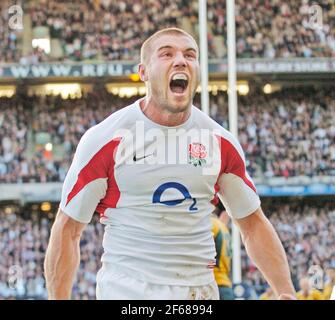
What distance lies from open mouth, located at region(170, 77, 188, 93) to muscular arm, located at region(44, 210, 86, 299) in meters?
0.63

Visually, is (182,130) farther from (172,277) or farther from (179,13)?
(179,13)

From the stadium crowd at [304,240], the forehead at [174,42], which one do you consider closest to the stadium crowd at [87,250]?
the stadium crowd at [304,240]

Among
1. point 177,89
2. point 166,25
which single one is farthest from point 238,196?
point 166,25

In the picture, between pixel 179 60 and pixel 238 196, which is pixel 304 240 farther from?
pixel 179 60

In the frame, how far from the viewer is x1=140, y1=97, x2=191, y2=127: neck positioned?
3.73 m

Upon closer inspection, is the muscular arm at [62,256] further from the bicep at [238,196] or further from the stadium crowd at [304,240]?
the stadium crowd at [304,240]

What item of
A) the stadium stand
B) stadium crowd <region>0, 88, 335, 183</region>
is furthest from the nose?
stadium crowd <region>0, 88, 335, 183</region>

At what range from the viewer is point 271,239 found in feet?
12.7

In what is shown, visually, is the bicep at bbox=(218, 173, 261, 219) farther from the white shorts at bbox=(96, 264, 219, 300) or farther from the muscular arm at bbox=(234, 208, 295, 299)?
the white shorts at bbox=(96, 264, 219, 300)
